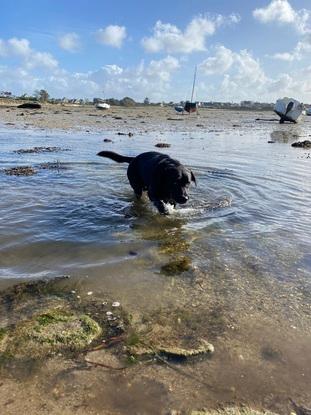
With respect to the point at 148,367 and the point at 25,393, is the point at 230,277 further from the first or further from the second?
the point at 25,393

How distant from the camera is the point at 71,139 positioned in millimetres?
19891

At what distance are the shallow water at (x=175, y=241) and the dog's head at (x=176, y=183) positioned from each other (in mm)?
378

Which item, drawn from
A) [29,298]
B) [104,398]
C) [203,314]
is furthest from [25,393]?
[203,314]

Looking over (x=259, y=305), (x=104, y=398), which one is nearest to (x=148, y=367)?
(x=104, y=398)

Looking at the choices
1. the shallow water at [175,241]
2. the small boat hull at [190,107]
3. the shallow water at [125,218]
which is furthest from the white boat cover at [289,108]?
the shallow water at [175,241]

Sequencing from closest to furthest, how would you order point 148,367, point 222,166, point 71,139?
point 148,367, point 222,166, point 71,139

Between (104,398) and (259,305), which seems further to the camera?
(259,305)

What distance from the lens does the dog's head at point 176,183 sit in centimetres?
766

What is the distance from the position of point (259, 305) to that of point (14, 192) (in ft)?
20.3

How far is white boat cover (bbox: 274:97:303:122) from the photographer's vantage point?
44.6 m

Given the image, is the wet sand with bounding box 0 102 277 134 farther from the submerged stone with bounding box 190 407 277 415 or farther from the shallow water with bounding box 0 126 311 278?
the submerged stone with bounding box 190 407 277 415

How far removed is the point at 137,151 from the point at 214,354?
12911 mm

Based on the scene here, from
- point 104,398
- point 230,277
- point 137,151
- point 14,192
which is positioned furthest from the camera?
point 137,151

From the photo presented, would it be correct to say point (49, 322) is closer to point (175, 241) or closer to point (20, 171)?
point (175, 241)
